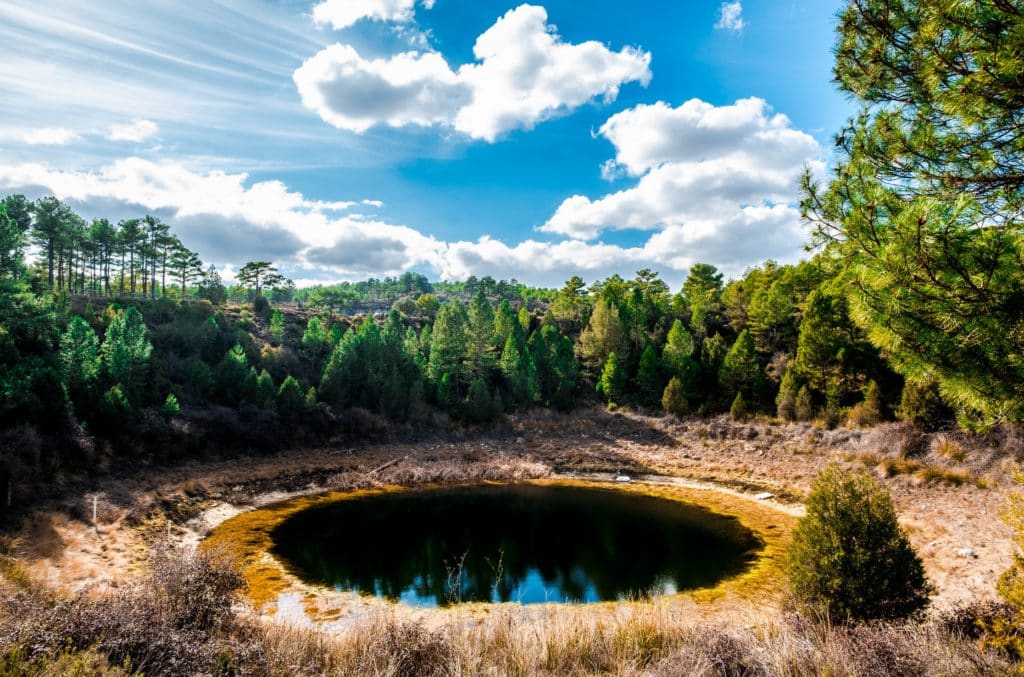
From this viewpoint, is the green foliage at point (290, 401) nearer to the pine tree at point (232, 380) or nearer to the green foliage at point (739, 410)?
the pine tree at point (232, 380)

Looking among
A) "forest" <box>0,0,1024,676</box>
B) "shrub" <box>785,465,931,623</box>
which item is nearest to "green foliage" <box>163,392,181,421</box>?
"forest" <box>0,0,1024,676</box>

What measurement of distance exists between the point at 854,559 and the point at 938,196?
5.32 meters

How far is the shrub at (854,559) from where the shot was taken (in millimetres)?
7641

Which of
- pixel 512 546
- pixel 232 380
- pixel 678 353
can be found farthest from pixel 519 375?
pixel 512 546

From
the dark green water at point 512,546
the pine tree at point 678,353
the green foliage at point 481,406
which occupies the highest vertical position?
the pine tree at point 678,353

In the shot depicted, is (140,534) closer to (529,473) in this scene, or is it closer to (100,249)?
(529,473)

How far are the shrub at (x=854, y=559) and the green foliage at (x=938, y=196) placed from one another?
87.9 inches

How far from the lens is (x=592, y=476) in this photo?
28.3 metres

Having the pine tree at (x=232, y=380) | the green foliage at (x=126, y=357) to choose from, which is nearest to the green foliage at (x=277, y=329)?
the pine tree at (x=232, y=380)

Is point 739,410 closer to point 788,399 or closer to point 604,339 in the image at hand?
point 788,399

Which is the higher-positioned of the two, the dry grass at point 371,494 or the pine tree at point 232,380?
the pine tree at point 232,380

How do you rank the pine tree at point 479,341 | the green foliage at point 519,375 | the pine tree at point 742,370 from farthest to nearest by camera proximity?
the pine tree at point 479,341 < the green foliage at point 519,375 < the pine tree at point 742,370

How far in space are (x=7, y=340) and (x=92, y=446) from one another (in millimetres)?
5629

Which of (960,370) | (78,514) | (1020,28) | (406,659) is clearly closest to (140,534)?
(78,514)
